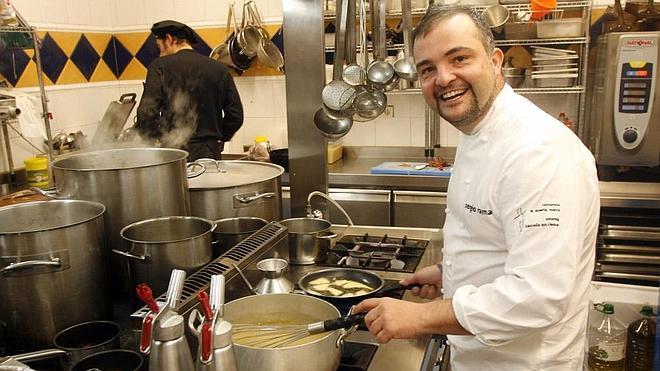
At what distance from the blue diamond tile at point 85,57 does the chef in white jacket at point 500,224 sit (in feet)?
11.3

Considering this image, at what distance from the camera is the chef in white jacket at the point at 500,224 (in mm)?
1086

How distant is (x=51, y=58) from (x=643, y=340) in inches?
148

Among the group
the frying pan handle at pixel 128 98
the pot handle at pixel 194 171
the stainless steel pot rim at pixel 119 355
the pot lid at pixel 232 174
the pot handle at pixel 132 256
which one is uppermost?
the frying pan handle at pixel 128 98

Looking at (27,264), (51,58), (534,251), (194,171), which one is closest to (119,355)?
(27,264)

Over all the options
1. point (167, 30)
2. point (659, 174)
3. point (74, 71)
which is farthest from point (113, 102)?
point (659, 174)

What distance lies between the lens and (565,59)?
3.25 metres

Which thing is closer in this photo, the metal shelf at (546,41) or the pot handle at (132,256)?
the pot handle at (132,256)

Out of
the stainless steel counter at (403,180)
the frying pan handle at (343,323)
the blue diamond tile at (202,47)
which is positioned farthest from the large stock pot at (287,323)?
the blue diamond tile at (202,47)

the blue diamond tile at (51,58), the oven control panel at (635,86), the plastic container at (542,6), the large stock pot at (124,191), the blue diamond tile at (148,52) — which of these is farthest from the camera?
the blue diamond tile at (148,52)

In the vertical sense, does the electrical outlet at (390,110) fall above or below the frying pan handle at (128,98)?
below

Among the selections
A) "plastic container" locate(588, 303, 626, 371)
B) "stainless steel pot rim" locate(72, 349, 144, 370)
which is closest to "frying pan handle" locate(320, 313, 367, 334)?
"stainless steel pot rim" locate(72, 349, 144, 370)

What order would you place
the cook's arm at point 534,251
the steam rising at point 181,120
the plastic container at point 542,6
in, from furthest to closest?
the steam rising at point 181,120 < the plastic container at point 542,6 < the cook's arm at point 534,251

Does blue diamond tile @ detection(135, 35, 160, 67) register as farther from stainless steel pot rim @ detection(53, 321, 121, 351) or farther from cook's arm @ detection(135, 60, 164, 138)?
stainless steel pot rim @ detection(53, 321, 121, 351)

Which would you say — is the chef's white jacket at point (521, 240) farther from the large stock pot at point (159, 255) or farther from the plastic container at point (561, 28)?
the plastic container at point (561, 28)
